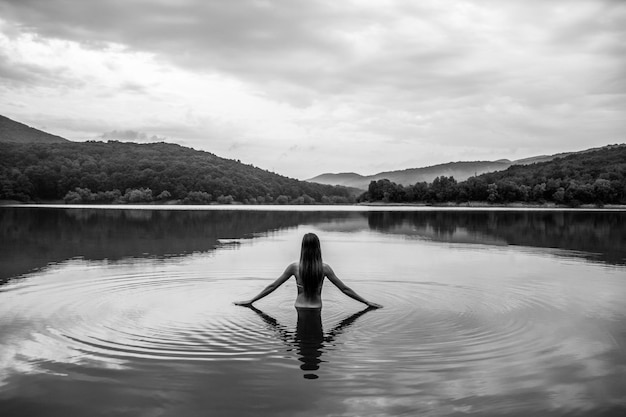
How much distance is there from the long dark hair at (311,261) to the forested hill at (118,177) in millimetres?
133950

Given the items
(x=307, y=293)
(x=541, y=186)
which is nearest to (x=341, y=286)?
(x=307, y=293)

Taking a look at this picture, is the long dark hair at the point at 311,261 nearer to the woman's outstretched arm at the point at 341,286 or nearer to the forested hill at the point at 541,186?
the woman's outstretched arm at the point at 341,286

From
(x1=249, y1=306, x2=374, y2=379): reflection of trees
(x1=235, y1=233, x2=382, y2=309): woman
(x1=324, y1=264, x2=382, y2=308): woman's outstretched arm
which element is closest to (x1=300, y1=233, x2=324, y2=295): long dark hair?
(x1=235, y1=233, x2=382, y2=309): woman

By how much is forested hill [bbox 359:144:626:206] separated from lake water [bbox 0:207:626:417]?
123 metres

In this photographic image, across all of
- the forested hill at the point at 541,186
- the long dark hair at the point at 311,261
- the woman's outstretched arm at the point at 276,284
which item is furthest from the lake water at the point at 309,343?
the forested hill at the point at 541,186

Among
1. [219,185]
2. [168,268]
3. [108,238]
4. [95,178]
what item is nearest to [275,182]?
[219,185]

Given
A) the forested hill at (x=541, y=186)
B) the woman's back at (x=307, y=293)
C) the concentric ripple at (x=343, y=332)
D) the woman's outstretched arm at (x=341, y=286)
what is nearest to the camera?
the concentric ripple at (x=343, y=332)

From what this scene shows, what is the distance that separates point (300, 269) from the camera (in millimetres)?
10711

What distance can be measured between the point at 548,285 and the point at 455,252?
9.38 metres

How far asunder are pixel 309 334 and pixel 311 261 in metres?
1.56

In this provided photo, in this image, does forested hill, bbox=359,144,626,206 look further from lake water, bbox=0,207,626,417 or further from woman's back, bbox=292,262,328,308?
woman's back, bbox=292,262,328,308

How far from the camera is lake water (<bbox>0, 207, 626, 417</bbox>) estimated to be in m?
6.39

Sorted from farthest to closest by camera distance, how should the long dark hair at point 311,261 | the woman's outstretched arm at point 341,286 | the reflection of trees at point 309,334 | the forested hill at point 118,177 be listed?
the forested hill at point 118,177, the woman's outstretched arm at point 341,286, the long dark hair at point 311,261, the reflection of trees at point 309,334

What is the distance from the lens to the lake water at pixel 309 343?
6.39 m
